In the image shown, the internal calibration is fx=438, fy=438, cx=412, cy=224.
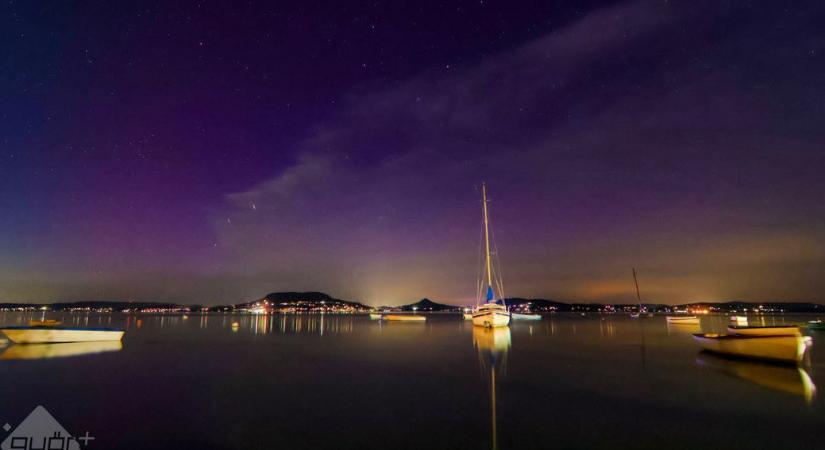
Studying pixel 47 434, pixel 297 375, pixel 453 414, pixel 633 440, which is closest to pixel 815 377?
pixel 633 440

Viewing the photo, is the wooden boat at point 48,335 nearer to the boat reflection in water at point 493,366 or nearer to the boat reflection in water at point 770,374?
the boat reflection in water at point 493,366

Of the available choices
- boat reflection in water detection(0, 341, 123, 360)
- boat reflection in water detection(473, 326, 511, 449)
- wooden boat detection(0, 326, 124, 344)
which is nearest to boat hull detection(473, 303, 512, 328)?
boat reflection in water detection(473, 326, 511, 449)

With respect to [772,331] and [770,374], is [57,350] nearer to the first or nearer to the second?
[770,374]

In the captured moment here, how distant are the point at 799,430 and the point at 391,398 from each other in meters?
10.4

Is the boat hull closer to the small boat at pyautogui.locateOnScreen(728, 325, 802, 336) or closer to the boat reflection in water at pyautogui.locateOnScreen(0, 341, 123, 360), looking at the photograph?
the small boat at pyautogui.locateOnScreen(728, 325, 802, 336)

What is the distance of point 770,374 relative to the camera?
725 inches

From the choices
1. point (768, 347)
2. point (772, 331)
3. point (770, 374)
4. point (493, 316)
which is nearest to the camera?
point (770, 374)

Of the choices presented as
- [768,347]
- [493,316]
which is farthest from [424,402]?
[493,316]

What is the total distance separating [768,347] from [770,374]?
359 cm

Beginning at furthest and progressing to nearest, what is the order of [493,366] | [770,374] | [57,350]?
[57,350] → [493,366] → [770,374]
